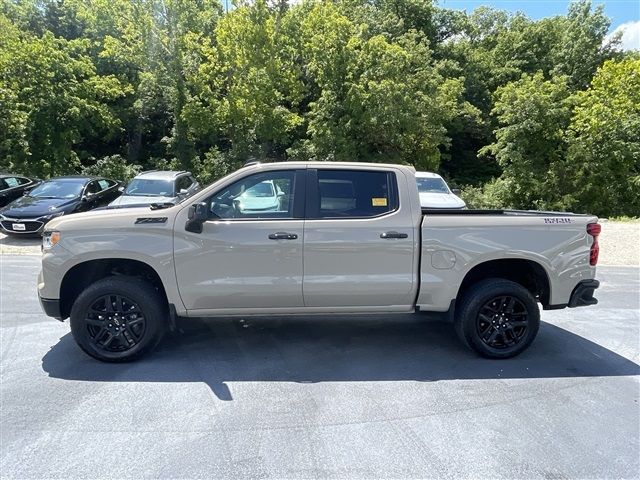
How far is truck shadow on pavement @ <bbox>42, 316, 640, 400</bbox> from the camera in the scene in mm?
4371

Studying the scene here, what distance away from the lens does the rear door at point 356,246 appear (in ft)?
14.8

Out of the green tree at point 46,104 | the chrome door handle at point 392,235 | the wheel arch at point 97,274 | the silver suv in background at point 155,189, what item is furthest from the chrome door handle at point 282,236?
the green tree at point 46,104

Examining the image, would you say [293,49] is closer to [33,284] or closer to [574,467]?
[33,284]

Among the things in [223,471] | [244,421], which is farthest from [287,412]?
[223,471]

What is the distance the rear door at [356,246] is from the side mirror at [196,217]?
92 centimetres

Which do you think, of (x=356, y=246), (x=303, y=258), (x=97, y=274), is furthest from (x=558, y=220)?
(x=97, y=274)

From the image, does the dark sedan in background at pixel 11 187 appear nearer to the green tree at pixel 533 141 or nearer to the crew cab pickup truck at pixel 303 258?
the crew cab pickup truck at pixel 303 258

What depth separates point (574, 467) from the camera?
308 cm

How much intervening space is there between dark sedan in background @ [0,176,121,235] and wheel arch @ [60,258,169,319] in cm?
830

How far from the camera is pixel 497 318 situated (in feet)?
15.6

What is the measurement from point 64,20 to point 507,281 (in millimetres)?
34126

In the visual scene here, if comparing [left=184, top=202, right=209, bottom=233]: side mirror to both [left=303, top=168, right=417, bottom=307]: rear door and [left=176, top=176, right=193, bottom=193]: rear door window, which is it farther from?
[left=176, top=176, right=193, bottom=193]: rear door window

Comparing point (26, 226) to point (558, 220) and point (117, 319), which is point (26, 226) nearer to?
point (117, 319)

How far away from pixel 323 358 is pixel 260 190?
173 cm
